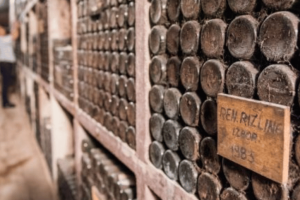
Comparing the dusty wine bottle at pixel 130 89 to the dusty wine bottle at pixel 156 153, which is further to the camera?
the dusty wine bottle at pixel 130 89

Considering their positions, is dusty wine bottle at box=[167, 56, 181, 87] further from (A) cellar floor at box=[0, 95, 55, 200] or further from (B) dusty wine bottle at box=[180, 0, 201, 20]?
(A) cellar floor at box=[0, 95, 55, 200]

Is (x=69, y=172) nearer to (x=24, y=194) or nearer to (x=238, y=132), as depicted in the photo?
(x=24, y=194)

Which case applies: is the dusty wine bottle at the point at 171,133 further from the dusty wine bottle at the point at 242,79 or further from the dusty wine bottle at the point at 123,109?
the dusty wine bottle at the point at 123,109

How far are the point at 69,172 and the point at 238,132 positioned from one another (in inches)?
89.4

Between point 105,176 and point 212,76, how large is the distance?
43.1 inches

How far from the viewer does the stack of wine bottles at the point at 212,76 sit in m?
0.59

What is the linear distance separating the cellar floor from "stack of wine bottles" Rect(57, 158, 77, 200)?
25.8 inches

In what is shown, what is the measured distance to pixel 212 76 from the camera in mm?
774

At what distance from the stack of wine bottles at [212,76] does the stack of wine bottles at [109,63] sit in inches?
9.4

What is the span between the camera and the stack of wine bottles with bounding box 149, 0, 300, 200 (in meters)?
0.59

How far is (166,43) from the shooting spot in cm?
100

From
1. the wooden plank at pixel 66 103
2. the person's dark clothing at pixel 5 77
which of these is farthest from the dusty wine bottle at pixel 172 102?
the person's dark clothing at pixel 5 77

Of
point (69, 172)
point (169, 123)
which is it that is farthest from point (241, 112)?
point (69, 172)

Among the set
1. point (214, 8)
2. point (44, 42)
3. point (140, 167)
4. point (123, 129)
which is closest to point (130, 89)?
point (123, 129)
